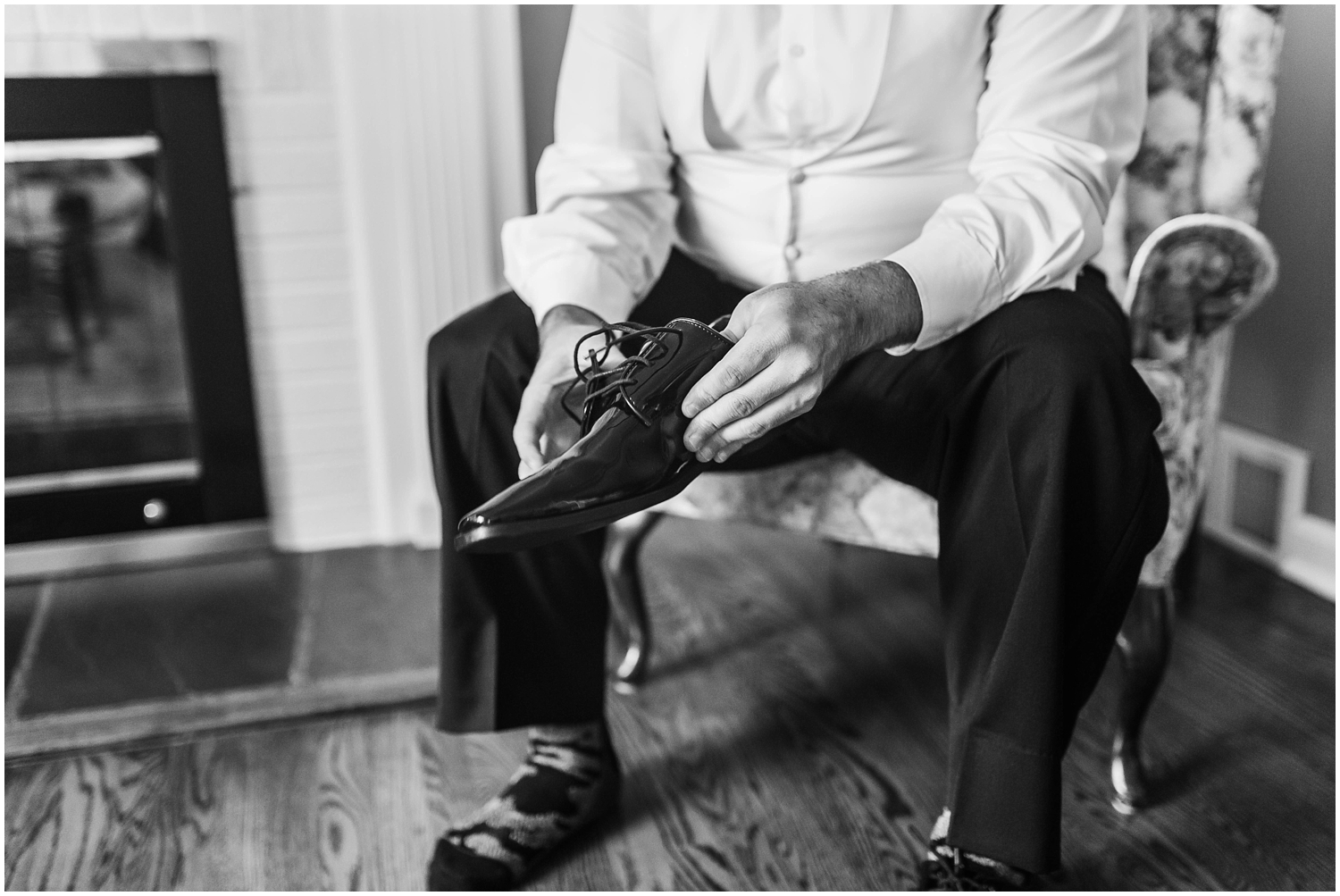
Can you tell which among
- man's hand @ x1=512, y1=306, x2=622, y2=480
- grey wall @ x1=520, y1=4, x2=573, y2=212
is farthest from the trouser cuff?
grey wall @ x1=520, y1=4, x2=573, y2=212

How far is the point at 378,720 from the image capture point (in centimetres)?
136

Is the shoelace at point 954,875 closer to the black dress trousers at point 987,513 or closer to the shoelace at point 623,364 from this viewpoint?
the black dress trousers at point 987,513

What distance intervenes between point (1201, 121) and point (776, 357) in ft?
2.46

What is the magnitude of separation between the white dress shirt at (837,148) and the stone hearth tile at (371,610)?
1.99ft

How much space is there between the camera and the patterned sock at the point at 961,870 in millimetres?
967

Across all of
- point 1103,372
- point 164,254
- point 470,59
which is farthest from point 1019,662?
point 164,254

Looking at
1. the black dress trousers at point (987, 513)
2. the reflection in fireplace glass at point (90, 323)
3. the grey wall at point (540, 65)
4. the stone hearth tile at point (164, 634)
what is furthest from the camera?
the grey wall at point (540, 65)

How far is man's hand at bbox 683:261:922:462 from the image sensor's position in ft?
2.72

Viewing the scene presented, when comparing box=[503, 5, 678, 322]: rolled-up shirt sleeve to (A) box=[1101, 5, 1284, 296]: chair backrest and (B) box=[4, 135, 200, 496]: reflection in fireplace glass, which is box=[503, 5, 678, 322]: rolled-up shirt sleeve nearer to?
(A) box=[1101, 5, 1284, 296]: chair backrest

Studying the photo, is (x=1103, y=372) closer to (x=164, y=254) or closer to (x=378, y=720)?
(x=378, y=720)

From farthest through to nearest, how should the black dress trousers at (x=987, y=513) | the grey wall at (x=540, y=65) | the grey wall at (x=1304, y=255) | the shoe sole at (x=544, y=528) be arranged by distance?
the grey wall at (x=540, y=65) → the grey wall at (x=1304, y=255) → the black dress trousers at (x=987, y=513) → the shoe sole at (x=544, y=528)

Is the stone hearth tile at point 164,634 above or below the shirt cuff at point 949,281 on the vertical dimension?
below

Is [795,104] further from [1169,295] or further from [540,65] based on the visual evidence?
[540,65]

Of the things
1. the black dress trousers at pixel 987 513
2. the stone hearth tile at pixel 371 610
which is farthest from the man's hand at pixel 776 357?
the stone hearth tile at pixel 371 610
